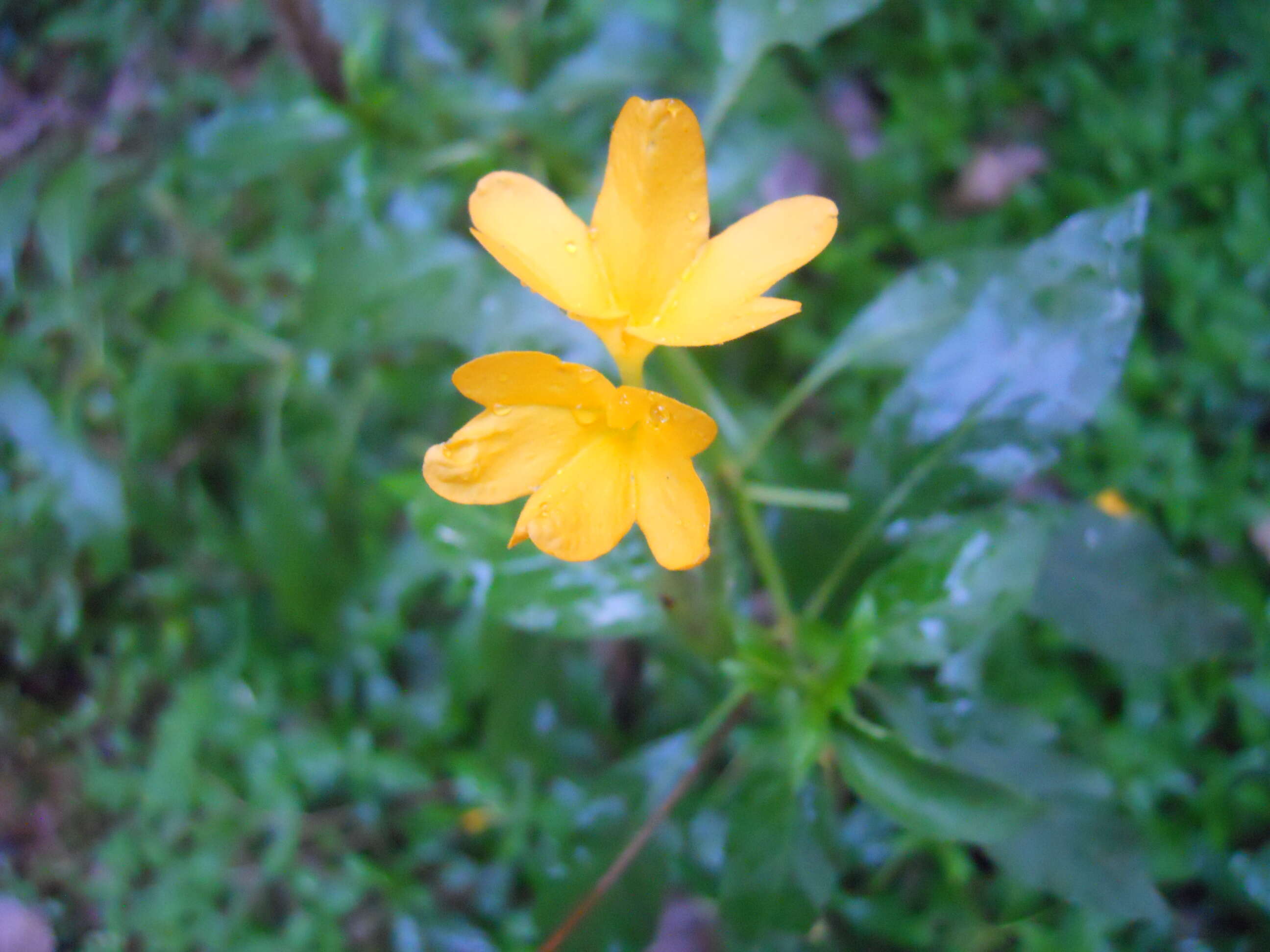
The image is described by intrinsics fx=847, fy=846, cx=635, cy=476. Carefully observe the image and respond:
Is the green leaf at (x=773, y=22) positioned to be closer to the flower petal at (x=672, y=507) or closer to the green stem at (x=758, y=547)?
the green stem at (x=758, y=547)

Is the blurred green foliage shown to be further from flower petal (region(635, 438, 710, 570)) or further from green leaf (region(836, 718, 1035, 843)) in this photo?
flower petal (region(635, 438, 710, 570))

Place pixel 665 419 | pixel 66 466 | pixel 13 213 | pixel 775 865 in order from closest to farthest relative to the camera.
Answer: pixel 665 419 < pixel 775 865 < pixel 13 213 < pixel 66 466

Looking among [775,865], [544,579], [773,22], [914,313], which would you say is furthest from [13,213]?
[775,865]

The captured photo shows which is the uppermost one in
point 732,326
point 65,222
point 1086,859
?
point 65,222

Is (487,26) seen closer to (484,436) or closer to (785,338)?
(785,338)

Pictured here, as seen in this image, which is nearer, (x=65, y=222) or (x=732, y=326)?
(x=732, y=326)

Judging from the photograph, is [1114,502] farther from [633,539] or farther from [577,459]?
[577,459]

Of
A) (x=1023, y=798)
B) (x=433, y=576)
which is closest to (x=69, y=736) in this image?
(x=433, y=576)
